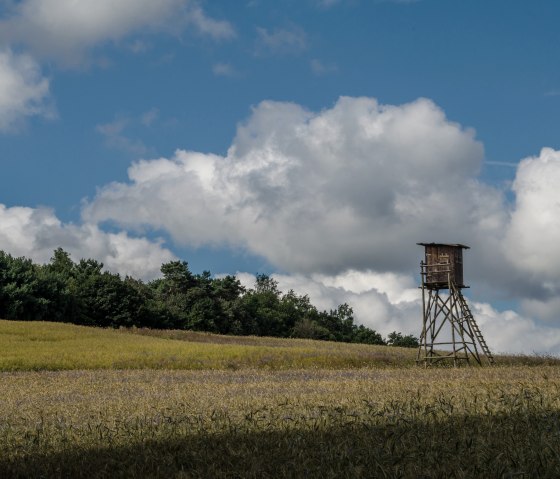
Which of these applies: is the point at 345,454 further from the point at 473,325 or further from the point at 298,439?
the point at 473,325

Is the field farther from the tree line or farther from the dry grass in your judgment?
the tree line

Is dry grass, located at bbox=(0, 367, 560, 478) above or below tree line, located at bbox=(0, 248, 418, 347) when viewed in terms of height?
below

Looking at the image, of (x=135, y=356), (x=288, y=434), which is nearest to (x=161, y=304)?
(x=135, y=356)

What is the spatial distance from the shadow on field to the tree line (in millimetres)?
67999

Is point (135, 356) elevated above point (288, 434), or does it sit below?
above

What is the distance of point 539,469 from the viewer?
5758 mm

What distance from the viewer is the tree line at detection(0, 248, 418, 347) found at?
2963 inches

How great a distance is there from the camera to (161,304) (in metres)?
87.8

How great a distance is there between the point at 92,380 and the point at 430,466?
20573mm

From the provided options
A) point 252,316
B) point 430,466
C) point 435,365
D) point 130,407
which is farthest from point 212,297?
point 430,466

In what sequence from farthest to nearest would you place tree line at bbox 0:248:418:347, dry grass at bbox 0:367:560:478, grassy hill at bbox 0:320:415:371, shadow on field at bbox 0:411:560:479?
tree line at bbox 0:248:418:347 < grassy hill at bbox 0:320:415:371 < dry grass at bbox 0:367:560:478 < shadow on field at bbox 0:411:560:479

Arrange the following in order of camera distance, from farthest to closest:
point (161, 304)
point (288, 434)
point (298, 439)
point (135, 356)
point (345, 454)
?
point (161, 304)
point (135, 356)
point (288, 434)
point (298, 439)
point (345, 454)

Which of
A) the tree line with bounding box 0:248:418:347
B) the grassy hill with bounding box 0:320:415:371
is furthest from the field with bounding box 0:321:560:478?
the tree line with bounding box 0:248:418:347

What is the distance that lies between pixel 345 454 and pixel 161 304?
271 feet
